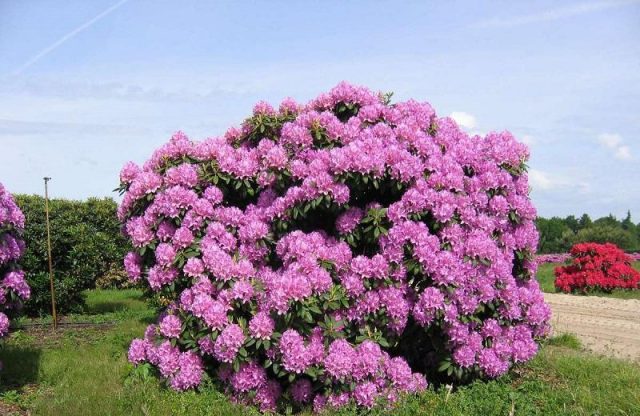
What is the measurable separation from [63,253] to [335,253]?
348 inches

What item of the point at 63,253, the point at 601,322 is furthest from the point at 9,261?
the point at 601,322

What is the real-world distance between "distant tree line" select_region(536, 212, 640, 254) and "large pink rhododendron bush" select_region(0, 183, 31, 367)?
31440 millimetres

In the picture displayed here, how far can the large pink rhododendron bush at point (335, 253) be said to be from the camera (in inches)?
235

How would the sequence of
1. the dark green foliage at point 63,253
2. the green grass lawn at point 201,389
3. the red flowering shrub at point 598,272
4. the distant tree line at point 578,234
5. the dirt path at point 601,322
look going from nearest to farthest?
1. the green grass lawn at point 201,389
2. the dirt path at point 601,322
3. the dark green foliage at point 63,253
4. the red flowering shrub at point 598,272
5. the distant tree line at point 578,234

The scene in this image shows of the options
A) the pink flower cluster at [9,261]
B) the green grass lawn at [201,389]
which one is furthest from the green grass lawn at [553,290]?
the pink flower cluster at [9,261]

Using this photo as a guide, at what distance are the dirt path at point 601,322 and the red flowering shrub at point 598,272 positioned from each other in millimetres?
1224

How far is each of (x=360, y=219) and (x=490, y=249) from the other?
1454 millimetres

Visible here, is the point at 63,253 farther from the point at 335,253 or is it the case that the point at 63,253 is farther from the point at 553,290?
the point at 553,290

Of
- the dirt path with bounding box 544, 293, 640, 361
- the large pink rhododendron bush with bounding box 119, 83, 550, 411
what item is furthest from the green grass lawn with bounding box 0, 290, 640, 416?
the dirt path with bounding box 544, 293, 640, 361

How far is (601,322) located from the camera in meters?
12.4

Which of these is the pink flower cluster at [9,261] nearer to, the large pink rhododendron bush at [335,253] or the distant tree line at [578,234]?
the large pink rhododendron bush at [335,253]

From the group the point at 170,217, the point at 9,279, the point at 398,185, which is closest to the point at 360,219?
the point at 398,185

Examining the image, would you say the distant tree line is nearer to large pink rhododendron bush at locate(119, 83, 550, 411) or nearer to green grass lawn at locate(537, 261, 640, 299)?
green grass lawn at locate(537, 261, 640, 299)

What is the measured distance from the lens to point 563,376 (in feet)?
24.0
